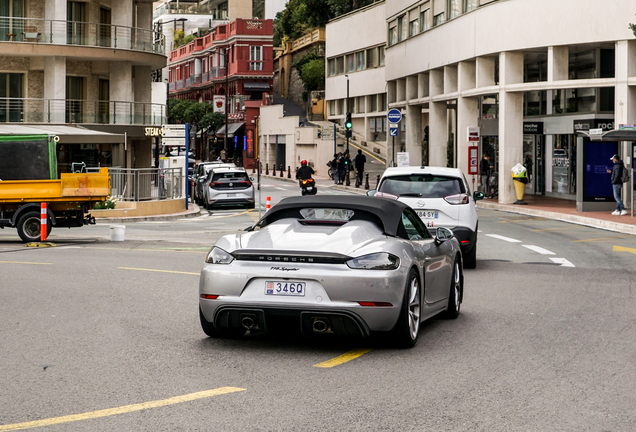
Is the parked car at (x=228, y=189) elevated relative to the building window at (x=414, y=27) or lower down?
lower down

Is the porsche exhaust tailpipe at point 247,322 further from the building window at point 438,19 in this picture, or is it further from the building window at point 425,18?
the building window at point 425,18

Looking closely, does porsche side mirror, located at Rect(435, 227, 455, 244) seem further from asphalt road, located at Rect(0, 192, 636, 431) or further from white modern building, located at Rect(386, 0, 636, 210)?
white modern building, located at Rect(386, 0, 636, 210)

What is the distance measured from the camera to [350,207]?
31.4 ft

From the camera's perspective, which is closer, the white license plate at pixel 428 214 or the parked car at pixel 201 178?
the white license plate at pixel 428 214

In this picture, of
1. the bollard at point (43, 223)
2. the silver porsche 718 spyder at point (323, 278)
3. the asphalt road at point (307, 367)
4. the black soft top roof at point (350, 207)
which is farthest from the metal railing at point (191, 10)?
the silver porsche 718 spyder at point (323, 278)

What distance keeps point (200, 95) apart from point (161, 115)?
232 ft

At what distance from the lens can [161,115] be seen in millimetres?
49156

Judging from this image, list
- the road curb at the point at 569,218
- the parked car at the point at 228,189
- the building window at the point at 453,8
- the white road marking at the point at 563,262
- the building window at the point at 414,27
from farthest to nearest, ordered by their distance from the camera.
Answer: the building window at the point at 414,27
the building window at the point at 453,8
the parked car at the point at 228,189
the road curb at the point at 569,218
the white road marking at the point at 563,262

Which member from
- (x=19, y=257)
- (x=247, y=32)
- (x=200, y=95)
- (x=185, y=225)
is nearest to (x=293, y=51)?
(x=247, y=32)

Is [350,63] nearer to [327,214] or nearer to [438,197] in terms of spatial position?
[438,197]

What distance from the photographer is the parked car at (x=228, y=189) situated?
127ft

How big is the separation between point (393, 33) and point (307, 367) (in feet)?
180

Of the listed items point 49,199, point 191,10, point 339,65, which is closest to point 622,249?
point 49,199

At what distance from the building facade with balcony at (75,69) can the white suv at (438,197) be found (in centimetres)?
2718
